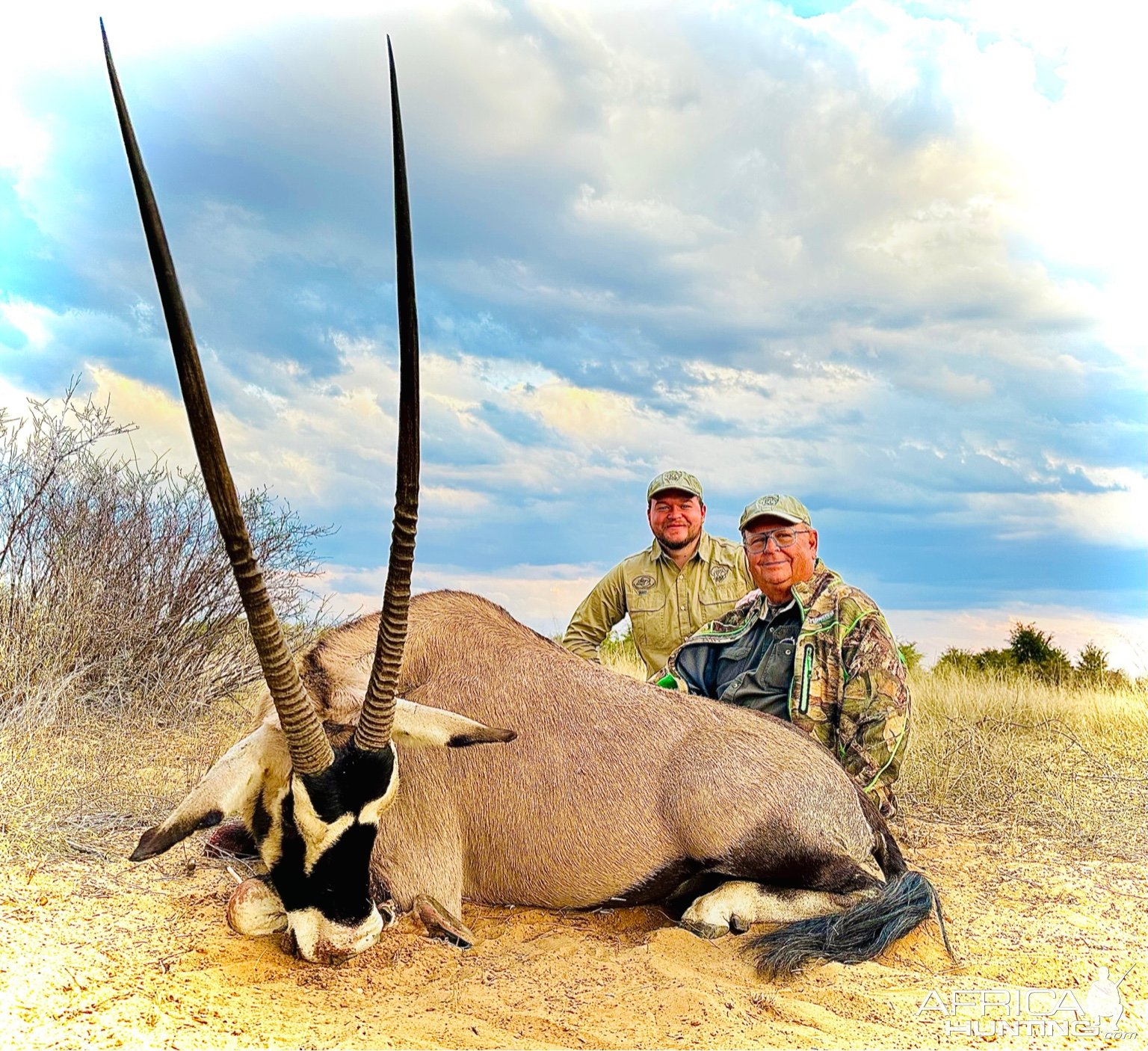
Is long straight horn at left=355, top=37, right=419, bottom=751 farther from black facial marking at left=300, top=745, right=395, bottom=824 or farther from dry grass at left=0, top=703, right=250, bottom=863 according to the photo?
dry grass at left=0, top=703, right=250, bottom=863

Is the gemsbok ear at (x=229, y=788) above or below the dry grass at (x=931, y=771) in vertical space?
above

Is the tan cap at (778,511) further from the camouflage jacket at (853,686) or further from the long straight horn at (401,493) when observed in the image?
the long straight horn at (401,493)

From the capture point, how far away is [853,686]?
633 centimetres

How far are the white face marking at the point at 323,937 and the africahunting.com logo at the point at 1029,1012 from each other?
227 centimetres

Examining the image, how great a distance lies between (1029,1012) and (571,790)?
221 cm

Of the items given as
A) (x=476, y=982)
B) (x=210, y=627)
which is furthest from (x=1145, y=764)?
(x=210, y=627)

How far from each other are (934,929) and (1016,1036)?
1.04 meters

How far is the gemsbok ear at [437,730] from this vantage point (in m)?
4.62

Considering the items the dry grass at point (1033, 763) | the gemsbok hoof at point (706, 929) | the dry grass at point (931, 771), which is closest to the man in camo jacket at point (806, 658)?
the gemsbok hoof at point (706, 929)

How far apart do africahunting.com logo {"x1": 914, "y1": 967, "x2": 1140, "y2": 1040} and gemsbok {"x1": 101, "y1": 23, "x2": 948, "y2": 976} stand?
0.43 meters

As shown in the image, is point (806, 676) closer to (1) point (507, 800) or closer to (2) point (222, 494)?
(1) point (507, 800)

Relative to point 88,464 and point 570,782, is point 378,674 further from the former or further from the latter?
point 88,464

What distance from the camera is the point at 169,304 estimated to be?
3500mm

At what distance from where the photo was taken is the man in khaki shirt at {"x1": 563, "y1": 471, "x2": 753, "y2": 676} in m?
9.84
